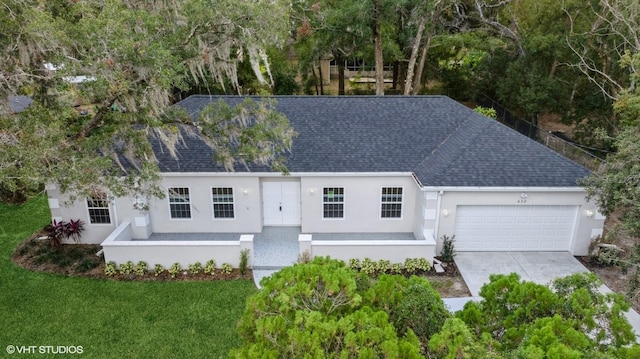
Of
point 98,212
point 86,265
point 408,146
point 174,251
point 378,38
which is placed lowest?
point 86,265

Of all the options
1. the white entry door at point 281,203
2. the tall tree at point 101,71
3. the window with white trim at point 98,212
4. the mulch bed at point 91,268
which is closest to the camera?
the tall tree at point 101,71

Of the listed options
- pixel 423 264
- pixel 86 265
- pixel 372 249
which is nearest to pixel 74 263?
pixel 86 265

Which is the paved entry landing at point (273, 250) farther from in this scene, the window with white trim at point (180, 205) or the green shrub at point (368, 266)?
the window with white trim at point (180, 205)

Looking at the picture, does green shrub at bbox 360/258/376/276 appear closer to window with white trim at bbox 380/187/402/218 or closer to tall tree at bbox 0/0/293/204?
window with white trim at bbox 380/187/402/218

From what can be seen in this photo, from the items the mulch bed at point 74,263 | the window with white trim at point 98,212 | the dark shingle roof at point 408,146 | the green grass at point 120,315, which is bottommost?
the green grass at point 120,315

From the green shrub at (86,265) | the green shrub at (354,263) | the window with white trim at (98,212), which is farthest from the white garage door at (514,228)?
the window with white trim at (98,212)

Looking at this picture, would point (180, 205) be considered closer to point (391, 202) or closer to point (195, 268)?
point (195, 268)

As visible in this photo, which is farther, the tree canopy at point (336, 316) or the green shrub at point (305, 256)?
the green shrub at point (305, 256)

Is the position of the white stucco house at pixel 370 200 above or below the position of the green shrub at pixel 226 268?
above

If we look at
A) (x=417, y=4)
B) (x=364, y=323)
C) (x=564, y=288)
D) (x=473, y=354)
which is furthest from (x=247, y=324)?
(x=417, y=4)
